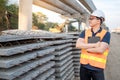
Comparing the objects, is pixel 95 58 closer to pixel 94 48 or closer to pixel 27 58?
pixel 94 48

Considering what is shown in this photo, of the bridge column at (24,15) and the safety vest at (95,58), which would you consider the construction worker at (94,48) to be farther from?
the bridge column at (24,15)

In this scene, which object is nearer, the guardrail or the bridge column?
the guardrail

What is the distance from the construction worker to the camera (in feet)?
17.6

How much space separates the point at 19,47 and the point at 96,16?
6.39ft

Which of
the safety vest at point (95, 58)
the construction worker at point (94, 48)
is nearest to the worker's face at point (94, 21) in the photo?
the construction worker at point (94, 48)

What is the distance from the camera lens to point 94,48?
5.34m

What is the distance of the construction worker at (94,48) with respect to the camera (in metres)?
5.37

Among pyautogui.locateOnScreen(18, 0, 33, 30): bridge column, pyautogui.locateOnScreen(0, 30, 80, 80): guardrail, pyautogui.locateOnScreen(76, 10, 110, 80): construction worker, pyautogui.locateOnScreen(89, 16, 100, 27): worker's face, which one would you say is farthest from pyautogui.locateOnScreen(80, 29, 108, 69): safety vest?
pyautogui.locateOnScreen(18, 0, 33, 30): bridge column

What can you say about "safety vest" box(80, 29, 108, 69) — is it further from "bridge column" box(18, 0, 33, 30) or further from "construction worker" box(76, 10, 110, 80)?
"bridge column" box(18, 0, 33, 30)

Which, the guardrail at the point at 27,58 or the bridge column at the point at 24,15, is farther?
the bridge column at the point at 24,15

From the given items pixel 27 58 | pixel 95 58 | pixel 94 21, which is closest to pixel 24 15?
pixel 94 21

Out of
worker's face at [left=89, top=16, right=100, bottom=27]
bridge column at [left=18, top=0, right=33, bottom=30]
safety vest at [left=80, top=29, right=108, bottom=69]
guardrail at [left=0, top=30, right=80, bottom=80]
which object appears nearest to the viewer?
guardrail at [left=0, top=30, right=80, bottom=80]

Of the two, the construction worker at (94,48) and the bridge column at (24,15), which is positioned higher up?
the bridge column at (24,15)

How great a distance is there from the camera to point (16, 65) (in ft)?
13.5
